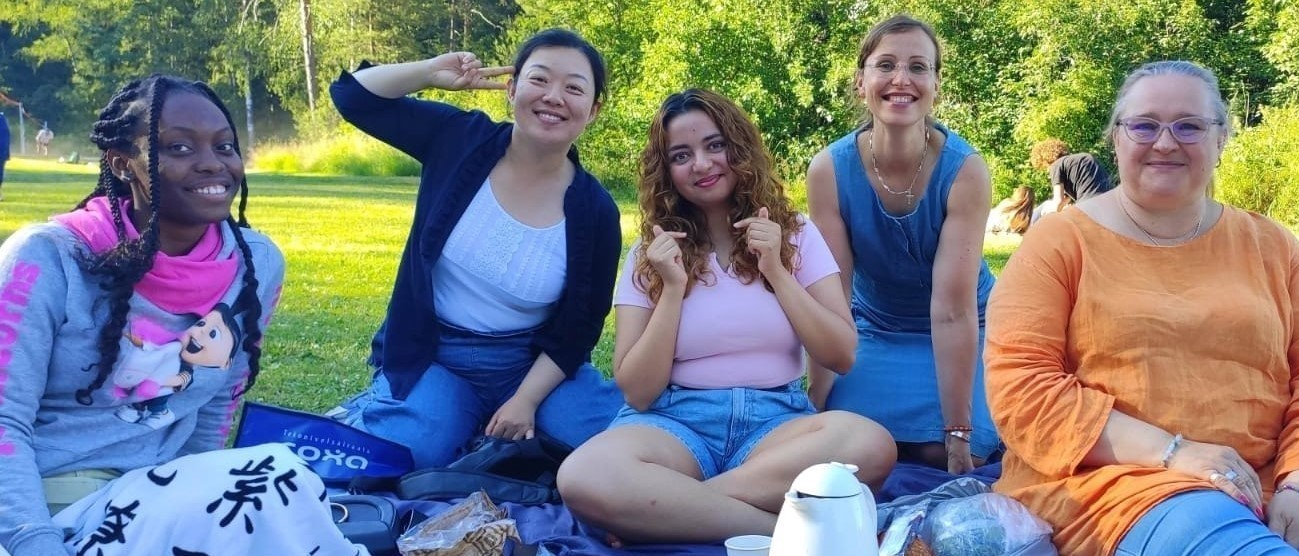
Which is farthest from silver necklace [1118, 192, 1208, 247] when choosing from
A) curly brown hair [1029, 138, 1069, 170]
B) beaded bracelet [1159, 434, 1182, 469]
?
curly brown hair [1029, 138, 1069, 170]

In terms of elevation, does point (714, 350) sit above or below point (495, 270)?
below

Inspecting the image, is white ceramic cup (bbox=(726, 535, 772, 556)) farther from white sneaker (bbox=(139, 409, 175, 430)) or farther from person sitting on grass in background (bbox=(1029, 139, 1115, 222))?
person sitting on grass in background (bbox=(1029, 139, 1115, 222))

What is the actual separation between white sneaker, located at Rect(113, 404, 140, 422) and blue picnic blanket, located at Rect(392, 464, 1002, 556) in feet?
3.24

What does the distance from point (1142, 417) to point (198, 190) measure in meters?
2.28

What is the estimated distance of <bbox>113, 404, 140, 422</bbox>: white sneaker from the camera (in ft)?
7.63

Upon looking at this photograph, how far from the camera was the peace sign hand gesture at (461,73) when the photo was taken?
370 cm

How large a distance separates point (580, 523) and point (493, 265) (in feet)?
3.26

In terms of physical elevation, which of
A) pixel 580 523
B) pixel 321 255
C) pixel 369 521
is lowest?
pixel 321 255

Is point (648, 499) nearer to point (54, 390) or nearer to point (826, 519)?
point (826, 519)

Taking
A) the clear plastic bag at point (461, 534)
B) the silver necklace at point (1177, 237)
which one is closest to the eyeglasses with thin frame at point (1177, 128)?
the silver necklace at point (1177, 237)

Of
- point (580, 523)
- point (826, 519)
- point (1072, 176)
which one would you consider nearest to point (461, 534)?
point (580, 523)

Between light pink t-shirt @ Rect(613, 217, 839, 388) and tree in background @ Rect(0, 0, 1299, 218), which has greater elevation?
tree in background @ Rect(0, 0, 1299, 218)

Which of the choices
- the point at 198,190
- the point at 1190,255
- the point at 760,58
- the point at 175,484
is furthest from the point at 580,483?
the point at 760,58

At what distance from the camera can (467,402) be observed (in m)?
3.70
